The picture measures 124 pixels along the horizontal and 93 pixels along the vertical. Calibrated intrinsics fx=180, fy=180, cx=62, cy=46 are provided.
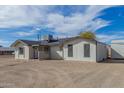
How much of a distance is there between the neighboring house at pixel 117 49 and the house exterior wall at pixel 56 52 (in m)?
7.31

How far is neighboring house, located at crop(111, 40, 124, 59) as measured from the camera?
2370 centimetres

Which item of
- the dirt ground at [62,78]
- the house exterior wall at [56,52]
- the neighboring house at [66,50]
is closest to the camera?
the dirt ground at [62,78]

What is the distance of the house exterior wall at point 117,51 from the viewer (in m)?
23.7

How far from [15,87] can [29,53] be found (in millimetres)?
17038

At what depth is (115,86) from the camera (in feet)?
23.0

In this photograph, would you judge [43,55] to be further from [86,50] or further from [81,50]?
[86,50]

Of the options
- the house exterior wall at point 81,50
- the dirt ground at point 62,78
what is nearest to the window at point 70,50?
the house exterior wall at point 81,50

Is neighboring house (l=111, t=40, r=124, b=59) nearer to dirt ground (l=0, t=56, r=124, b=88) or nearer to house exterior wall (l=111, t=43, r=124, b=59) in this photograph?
house exterior wall (l=111, t=43, r=124, b=59)

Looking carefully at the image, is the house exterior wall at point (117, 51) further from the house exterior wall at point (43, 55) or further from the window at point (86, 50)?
the house exterior wall at point (43, 55)

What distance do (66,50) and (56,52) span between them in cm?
231

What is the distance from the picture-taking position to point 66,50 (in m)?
20.9

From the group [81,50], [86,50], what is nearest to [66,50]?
[81,50]
